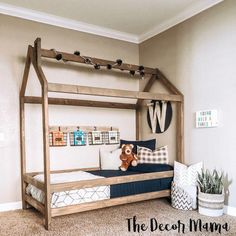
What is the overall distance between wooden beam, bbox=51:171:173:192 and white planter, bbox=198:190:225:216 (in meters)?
0.59

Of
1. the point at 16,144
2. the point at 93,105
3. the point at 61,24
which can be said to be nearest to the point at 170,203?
the point at 93,105

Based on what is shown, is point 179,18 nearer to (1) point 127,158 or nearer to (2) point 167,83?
(2) point 167,83

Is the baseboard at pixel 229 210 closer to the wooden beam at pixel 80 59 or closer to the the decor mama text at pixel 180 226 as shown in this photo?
the the decor mama text at pixel 180 226

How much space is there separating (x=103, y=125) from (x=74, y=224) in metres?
1.74

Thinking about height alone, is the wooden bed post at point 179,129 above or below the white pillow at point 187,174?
above

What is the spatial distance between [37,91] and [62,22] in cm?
109

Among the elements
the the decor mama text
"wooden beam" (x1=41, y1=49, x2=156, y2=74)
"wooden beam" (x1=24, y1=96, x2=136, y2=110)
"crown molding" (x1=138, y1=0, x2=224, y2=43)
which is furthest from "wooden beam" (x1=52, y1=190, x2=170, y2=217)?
"crown molding" (x1=138, y1=0, x2=224, y2=43)

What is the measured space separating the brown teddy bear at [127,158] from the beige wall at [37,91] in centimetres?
51

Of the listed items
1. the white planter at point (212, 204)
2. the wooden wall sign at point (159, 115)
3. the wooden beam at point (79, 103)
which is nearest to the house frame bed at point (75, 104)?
the wooden beam at point (79, 103)

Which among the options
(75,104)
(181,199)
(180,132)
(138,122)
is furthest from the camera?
(138,122)

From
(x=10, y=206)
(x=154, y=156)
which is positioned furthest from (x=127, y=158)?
(x=10, y=206)

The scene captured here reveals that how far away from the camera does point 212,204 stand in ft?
9.34

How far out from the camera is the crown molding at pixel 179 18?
3.28 metres

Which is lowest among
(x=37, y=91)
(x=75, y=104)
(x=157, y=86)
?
(x=75, y=104)
